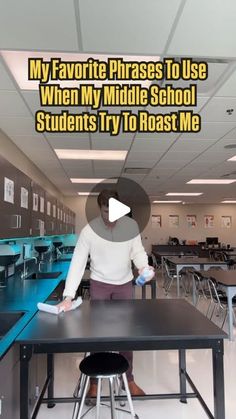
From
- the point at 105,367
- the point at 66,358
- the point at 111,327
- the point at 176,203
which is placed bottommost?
the point at 66,358

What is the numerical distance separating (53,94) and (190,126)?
163 cm

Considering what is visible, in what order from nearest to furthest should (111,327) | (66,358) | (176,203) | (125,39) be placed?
(111,327) < (125,39) < (66,358) < (176,203)

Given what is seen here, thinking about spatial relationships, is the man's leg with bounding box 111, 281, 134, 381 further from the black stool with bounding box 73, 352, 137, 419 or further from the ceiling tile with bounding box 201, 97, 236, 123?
the ceiling tile with bounding box 201, 97, 236, 123

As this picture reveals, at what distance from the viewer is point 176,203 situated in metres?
13.4

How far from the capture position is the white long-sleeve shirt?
2182 millimetres

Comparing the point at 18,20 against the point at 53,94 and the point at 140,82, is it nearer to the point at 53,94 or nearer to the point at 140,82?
the point at 53,94

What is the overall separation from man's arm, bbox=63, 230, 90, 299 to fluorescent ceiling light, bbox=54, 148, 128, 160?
291cm

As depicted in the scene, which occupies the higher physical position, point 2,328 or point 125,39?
point 125,39

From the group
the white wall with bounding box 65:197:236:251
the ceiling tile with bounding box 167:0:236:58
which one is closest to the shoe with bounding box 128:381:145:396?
the ceiling tile with bounding box 167:0:236:58

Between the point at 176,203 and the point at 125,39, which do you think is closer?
the point at 125,39

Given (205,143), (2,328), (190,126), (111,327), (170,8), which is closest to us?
(111,327)

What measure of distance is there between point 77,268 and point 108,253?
0.25 m

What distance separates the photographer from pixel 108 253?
220 centimetres

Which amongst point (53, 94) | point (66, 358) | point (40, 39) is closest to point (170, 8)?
point (40, 39)
